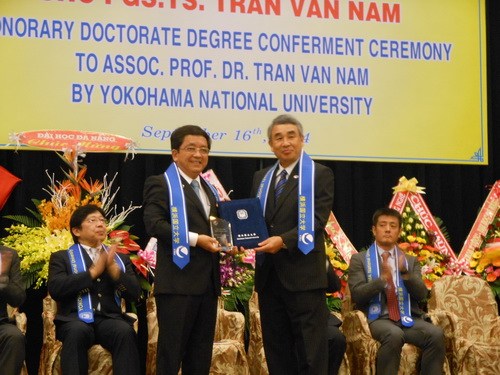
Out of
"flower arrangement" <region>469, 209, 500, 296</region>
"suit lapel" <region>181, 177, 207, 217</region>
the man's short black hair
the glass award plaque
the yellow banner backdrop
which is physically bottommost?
"flower arrangement" <region>469, 209, 500, 296</region>

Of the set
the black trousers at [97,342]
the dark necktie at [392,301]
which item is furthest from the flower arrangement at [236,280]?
the black trousers at [97,342]

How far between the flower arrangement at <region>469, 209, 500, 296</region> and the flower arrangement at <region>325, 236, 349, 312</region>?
88cm

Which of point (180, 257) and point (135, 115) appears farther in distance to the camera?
point (135, 115)

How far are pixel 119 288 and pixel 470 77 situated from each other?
313cm

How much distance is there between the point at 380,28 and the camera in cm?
595

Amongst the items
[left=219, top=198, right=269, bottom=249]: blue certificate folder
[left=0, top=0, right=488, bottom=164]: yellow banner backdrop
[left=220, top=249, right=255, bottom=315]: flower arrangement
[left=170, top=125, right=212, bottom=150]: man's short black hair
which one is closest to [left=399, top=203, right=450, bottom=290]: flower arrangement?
[left=0, top=0, right=488, bottom=164]: yellow banner backdrop

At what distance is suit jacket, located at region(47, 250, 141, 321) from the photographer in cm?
404

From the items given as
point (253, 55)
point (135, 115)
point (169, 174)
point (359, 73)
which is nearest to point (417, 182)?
point (359, 73)

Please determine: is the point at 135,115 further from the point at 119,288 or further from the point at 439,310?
the point at 439,310

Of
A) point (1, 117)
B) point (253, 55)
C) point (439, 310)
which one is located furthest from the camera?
point (253, 55)

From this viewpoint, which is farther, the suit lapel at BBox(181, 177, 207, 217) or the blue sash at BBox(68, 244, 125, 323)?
the blue sash at BBox(68, 244, 125, 323)

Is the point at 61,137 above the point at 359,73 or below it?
below

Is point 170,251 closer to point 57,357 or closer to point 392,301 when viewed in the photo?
point 57,357

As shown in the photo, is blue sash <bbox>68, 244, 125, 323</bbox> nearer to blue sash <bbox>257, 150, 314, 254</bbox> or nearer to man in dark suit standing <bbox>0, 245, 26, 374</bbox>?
man in dark suit standing <bbox>0, 245, 26, 374</bbox>
